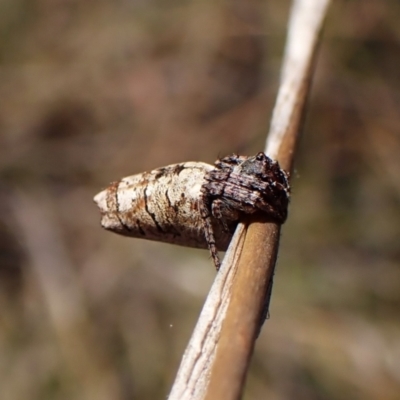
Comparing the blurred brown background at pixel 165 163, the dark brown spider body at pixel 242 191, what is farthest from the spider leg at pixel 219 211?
the blurred brown background at pixel 165 163

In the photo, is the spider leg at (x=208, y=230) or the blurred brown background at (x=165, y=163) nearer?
the spider leg at (x=208, y=230)

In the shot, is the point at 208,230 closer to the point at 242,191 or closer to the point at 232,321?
the point at 242,191

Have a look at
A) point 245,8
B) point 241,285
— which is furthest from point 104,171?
point 241,285

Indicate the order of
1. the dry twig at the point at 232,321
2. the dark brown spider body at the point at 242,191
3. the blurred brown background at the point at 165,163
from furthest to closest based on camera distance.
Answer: the blurred brown background at the point at 165,163
the dark brown spider body at the point at 242,191
the dry twig at the point at 232,321

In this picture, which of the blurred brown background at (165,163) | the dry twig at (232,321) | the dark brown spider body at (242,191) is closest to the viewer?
the dry twig at (232,321)

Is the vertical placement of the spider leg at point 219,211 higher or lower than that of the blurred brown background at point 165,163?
lower

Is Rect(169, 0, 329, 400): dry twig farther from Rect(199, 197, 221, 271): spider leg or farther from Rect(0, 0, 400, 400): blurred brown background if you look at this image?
Rect(0, 0, 400, 400): blurred brown background

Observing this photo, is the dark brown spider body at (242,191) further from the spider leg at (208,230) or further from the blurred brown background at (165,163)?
the blurred brown background at (165,163)

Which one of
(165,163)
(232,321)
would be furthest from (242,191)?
(165,163)
